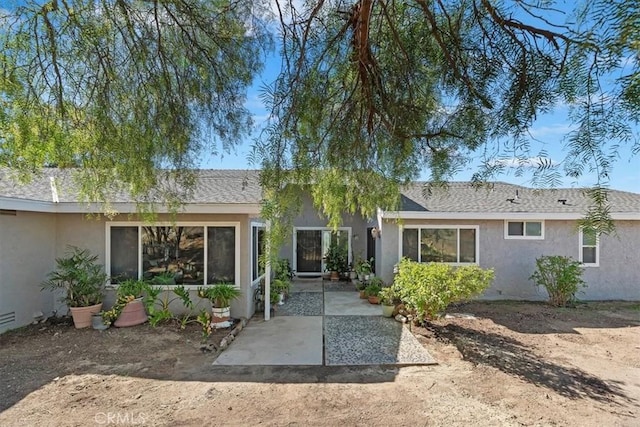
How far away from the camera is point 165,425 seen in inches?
175

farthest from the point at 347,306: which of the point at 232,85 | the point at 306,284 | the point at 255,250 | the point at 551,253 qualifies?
the point at 232,85

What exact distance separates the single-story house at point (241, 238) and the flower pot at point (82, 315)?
80 cm

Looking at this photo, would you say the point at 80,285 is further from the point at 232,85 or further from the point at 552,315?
the point at 552,315

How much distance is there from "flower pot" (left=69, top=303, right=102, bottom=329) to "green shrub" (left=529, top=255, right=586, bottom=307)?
43.2 feet

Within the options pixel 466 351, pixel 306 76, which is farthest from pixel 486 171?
pixel 466 351

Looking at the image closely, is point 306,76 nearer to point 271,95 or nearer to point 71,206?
point 271,95

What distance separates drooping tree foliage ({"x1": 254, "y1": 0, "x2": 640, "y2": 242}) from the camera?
203 centimetres

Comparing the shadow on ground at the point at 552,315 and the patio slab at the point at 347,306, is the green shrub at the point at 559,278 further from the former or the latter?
the patio slab at the point at 347,306

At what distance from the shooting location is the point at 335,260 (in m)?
17.2

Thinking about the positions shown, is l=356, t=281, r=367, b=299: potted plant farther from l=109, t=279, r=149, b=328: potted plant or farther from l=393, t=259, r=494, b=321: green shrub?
l=109, t=279, r=149, b=328: potted plant

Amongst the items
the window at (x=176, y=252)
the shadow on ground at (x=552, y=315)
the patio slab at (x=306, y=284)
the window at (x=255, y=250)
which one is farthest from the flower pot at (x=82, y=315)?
the shadow on ground at (x=552, y=315)

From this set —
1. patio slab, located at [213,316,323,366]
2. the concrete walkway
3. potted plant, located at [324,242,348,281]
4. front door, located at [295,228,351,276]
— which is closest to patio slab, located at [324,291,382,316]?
the concrete walkway

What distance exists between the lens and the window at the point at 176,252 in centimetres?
956

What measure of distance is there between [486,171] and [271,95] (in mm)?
2010
